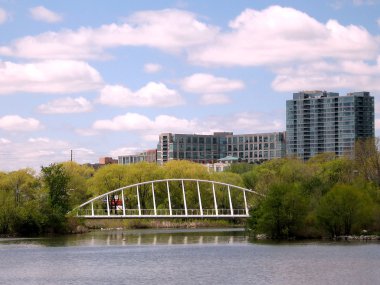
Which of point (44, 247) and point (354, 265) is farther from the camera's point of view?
point (44, 247)

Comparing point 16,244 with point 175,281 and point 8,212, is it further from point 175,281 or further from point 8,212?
point 175,281

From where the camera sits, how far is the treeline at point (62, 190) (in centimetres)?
9650

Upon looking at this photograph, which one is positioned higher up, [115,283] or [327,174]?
[327,174]

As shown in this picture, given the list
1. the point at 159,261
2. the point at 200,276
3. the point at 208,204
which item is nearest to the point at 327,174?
the point at 208,204

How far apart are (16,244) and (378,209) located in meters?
33.2

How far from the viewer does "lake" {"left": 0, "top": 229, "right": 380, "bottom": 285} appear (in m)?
50.9

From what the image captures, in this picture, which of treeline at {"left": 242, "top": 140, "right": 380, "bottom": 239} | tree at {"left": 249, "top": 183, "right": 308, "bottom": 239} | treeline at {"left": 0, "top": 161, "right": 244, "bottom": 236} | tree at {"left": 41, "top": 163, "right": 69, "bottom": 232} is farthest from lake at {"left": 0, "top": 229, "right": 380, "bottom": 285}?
tree at {"left": 41, "top": 163, "right": 69, "bottom": 232}

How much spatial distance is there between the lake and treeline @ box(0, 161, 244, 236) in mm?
11618

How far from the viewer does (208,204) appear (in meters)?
126

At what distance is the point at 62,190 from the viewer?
342 feet

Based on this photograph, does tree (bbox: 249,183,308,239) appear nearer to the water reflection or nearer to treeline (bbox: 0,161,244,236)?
the water reflection

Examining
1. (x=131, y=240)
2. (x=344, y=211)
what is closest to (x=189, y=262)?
(x=344, y=211)

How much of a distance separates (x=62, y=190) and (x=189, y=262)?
4541 centimetres

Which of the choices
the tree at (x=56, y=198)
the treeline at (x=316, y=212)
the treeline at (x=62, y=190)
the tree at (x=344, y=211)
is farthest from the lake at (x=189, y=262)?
the tree at (x=56, y=198)
